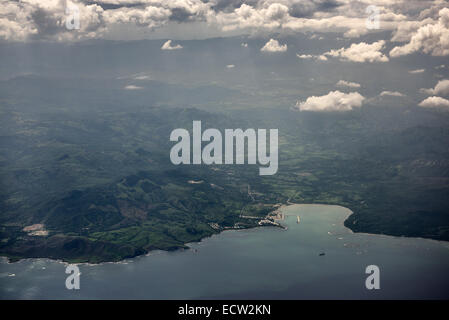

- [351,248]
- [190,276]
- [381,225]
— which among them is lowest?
[190,276]

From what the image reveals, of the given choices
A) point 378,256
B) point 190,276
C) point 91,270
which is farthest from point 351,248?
point 91,270
